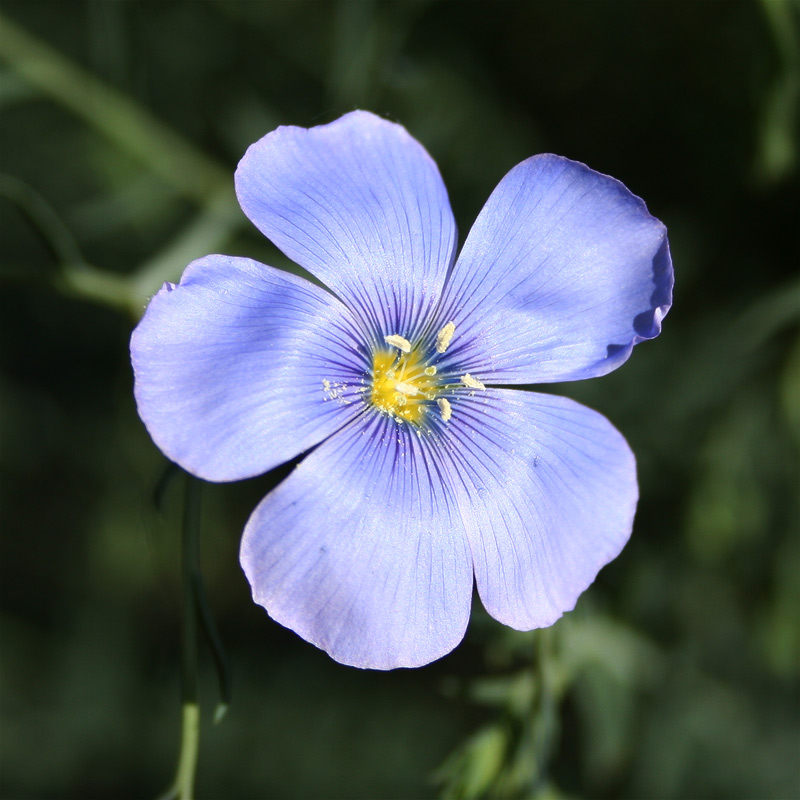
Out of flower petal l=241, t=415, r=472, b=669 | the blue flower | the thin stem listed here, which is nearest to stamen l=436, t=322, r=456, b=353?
the blue flower

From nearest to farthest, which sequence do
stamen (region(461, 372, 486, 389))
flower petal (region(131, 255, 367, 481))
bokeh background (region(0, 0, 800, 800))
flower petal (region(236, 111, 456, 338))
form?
flower petal (region(131, 255, 367, 481))
flower petal (region(236, 111, 456, 338))
stamen (region(461, 372, 486, 389))
bokeh background (region(0, 0, 800, 800))

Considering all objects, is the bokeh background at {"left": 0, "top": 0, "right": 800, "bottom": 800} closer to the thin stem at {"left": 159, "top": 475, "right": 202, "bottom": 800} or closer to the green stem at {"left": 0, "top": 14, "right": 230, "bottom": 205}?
the green stem at {"left": 0, "top": 14, "right": 230, "bottom": 205}

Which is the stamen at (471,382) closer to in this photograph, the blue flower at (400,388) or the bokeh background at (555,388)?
the blue flower at (400,388)

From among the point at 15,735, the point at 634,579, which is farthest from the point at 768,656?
the point at 15,735

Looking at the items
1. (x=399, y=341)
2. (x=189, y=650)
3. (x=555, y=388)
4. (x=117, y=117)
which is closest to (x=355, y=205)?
(x=399, y=341)

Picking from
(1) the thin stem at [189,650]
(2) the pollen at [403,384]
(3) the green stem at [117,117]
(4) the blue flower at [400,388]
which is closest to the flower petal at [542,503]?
(4) the blue flower at [400,388]

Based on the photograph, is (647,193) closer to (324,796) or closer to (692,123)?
(692,123)

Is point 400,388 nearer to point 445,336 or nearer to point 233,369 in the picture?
point 445,336
